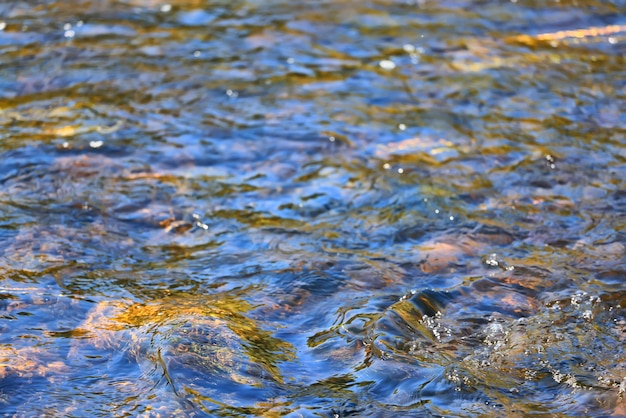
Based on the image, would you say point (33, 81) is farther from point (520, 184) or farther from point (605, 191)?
point (605, 191)

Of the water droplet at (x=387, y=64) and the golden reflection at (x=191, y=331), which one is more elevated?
the golden reflection at (x=191, y=331)

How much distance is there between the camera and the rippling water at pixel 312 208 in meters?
3.41

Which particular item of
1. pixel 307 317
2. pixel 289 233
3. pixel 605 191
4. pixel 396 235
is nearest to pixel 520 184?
pixel 605 191

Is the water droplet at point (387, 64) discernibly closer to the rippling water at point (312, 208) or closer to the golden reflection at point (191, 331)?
the rippling water at point (312, 208)

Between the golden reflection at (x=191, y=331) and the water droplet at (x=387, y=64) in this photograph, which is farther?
the water droplet at (x=387, y=64)

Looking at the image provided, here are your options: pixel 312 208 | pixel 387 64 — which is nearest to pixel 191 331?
pixel 312 208

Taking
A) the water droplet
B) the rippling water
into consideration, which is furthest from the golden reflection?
the water droplet

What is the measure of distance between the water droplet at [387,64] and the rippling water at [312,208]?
0.04m

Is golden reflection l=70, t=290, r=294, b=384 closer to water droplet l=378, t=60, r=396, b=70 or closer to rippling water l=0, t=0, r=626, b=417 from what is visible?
rippling water l=0, t=0, r=626, b=417

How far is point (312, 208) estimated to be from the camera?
204 inches

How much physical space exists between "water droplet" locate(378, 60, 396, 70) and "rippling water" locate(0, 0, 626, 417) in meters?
0.04

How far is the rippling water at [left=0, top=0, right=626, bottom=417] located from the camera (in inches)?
134

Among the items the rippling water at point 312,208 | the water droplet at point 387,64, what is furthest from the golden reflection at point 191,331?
the water droplet at point 387,64

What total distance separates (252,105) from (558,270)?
320cm
